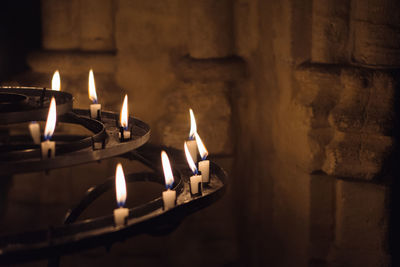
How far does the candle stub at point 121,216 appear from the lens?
5.68ft

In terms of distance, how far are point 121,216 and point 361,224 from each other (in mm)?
1684

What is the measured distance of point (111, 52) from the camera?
12.8 feet

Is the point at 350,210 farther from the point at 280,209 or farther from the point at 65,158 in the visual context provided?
the point at 65,158

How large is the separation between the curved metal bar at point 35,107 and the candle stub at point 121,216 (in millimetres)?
563

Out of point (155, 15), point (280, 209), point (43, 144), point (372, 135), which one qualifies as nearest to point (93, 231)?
point (43, 144)

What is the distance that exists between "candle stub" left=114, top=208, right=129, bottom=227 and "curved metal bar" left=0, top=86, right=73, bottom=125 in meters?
0.56

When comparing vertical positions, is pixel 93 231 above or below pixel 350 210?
above

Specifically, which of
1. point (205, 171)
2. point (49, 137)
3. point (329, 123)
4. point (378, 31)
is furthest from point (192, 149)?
point (378, 31)

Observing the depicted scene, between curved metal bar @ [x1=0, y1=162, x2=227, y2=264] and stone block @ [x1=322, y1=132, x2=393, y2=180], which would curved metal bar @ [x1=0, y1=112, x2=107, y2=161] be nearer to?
curved metal bar @ [x1=0, y1=162, x2=227, y2=264]

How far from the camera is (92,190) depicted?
2.60m

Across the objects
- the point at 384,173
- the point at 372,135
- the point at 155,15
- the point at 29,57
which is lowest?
the point at 384,173

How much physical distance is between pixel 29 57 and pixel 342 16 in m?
2.01

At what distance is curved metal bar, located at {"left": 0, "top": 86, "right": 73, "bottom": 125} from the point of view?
81.1 inches

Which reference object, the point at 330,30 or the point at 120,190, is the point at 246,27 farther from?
the point at 120,190
